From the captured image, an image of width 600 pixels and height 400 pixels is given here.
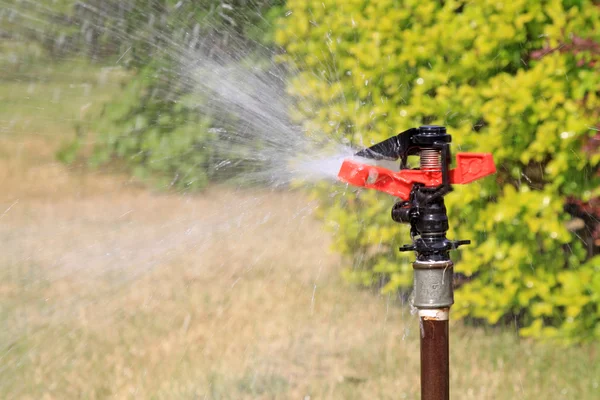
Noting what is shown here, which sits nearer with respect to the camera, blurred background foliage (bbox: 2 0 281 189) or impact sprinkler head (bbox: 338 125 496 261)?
impact sprinkler head (bbox: 338 125 496 261)

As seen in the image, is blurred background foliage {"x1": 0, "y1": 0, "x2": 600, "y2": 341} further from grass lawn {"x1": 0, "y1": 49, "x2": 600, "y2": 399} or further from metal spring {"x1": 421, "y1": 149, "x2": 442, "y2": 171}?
metal spring {"x1": 421, "y1": 149, "x2": 442, "y2": 171}

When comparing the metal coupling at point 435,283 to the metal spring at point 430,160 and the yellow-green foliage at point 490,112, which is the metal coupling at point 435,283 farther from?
the yellow-green foliage at point 490,112

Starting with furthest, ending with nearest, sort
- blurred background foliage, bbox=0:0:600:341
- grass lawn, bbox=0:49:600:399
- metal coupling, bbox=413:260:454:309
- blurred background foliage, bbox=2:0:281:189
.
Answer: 1. blurred background foliage, bbox=2:0:281:189
2. grass lawn, bbox=0:49:600:399
3. blurred background foliage, bbox=0:0:600:341
4. metal coupling, bbox=413:260:454:309

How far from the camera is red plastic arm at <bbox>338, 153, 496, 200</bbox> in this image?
7.46 ft

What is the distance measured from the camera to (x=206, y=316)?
5.52 m

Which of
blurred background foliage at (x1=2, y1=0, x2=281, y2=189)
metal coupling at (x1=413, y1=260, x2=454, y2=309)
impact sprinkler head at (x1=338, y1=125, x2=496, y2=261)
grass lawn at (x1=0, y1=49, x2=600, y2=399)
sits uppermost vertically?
blurred background foliage at (x1=2, y1=0, x2=281, y2=189)

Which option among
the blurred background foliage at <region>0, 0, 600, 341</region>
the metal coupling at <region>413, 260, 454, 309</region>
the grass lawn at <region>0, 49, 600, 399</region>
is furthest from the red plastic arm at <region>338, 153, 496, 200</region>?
the grass lawn at <region>0, 49, 600, 399</region>

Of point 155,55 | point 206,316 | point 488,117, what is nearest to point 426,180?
point 488,117

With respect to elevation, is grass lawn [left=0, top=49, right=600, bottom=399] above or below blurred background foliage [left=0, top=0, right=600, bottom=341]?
below

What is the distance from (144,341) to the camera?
4977 millimetres

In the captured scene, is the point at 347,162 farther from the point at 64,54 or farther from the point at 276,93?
the point at 64,54

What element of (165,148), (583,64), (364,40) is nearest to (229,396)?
(364,40)

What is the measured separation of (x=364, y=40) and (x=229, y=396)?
1.83 m

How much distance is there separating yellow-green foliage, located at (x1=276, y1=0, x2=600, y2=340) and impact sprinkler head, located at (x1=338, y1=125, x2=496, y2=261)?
1.58 meters
